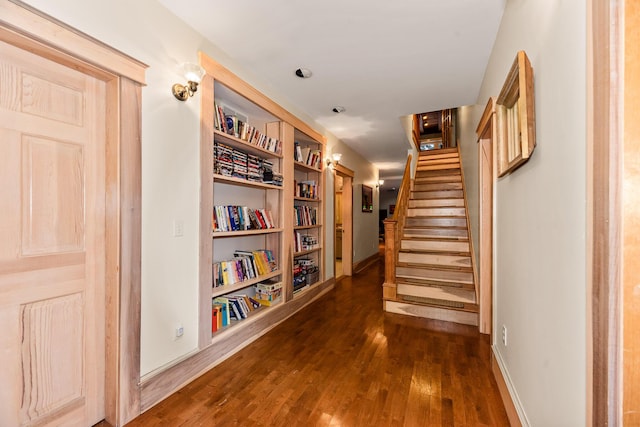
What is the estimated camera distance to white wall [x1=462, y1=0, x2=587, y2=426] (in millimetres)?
869

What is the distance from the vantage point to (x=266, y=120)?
3.24 metres

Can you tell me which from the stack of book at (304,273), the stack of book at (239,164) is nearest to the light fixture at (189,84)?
the stack of book at (239,164)

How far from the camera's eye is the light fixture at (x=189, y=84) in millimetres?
1890

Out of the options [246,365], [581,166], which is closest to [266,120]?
[246,365]

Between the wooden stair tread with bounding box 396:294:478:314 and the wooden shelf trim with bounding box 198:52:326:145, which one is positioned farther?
the wooden stair tread with bounding box 396:294:478:314

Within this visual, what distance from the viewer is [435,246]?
4047 millimetres

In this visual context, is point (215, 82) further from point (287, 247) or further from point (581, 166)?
point (581, 166)

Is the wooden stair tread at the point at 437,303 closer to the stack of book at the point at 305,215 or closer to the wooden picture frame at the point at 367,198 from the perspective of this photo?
the stack of book at the point at 305,215

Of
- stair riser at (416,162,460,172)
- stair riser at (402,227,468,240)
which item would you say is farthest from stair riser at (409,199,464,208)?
stair riser at (416,162,460,172)

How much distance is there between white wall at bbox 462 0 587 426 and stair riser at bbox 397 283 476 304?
1535mm

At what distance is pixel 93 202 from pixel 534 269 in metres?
2.34

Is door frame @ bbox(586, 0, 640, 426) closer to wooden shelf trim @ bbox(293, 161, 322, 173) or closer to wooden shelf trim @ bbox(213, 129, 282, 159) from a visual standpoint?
wooden shelf trim @ bbox(213, 129, 282, 159)

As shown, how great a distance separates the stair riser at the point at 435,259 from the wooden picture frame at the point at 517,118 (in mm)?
2114

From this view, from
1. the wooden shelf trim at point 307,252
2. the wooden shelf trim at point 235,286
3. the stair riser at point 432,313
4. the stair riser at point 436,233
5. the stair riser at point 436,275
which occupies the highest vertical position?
the stair riser at point 436,233
